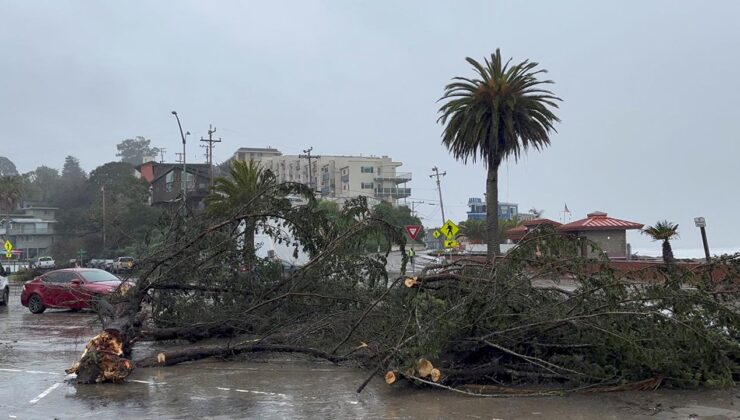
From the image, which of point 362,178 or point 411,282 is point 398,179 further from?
point 411,282

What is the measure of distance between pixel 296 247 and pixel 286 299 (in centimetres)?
181

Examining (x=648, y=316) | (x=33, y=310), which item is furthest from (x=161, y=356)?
(x=33, y=310)

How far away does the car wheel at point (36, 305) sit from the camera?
2114cm

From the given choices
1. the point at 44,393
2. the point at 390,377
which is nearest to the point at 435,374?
the point at 390,377

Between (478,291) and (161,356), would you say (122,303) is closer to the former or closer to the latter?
(161,356)

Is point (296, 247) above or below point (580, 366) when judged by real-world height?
above

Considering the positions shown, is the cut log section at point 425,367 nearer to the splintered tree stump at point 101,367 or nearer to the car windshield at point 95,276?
the splintered tree stump at point 101,367

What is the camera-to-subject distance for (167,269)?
1259 cm

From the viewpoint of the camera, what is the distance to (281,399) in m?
8.51

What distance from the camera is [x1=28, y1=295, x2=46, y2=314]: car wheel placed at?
A: 21.1m

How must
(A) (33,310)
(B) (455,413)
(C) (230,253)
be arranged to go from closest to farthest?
(B) (455,413) < (C) (230,253) < (A) (33,310)

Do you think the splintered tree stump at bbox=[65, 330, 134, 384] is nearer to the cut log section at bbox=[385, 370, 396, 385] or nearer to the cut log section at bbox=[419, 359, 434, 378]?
the cut log section at bbox=[385, 370, 396, 385]

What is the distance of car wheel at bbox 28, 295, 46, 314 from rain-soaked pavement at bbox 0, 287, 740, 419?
36.1 feet

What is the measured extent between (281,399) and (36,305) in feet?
52.2
